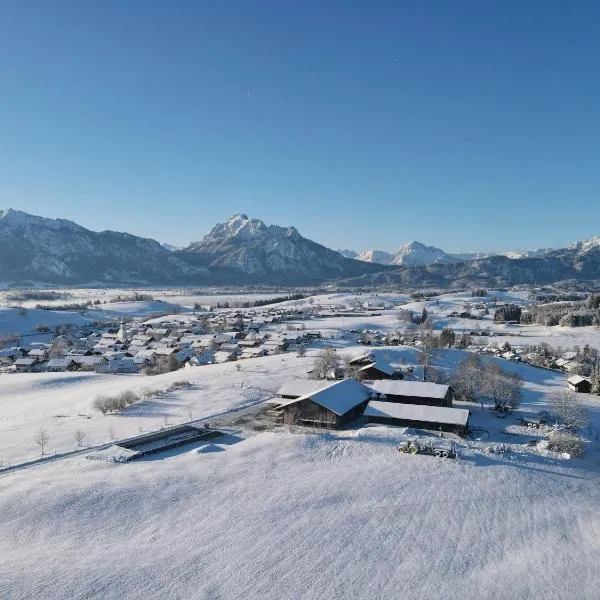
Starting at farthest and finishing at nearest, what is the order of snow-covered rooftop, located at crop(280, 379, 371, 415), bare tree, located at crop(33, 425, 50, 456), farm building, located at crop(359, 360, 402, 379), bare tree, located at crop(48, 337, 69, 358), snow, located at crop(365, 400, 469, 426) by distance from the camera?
bare tree, located at crop(48, 337, 69, 358)
farm building, located at crop(359, 360, 402, 379)
snow-covered rooftop, located at crop(280, 379, 371, 415)
snow, located at crop(365, 400, 469, 426)
bare tree, located at crop(33, 425, 50, 456)

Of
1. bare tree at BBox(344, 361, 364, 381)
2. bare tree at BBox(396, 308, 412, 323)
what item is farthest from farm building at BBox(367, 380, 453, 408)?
bare tree at BBox(396, 308, 412, 323)

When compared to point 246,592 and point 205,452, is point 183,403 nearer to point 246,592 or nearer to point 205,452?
point 205,452

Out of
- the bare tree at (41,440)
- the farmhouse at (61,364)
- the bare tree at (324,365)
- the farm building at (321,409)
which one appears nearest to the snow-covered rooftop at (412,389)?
the farm building at (321,409)

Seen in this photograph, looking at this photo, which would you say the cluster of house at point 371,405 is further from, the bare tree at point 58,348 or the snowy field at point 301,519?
the bare tree at point 58,348

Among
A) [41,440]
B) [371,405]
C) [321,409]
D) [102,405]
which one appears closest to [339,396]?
[371,405]

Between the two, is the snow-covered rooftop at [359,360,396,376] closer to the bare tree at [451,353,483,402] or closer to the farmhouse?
the bare tree at [451,353,483,402]

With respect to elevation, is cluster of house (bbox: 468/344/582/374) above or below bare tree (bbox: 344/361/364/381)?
below

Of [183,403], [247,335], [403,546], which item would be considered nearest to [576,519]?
[403,546]
